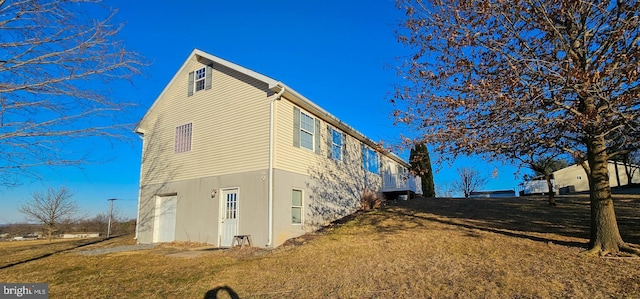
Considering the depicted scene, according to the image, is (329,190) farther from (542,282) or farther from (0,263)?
(0,263)

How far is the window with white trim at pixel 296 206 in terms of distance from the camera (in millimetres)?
12461

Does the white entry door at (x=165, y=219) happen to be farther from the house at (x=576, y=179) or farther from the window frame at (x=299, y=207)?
the house at (x=576, y=179)

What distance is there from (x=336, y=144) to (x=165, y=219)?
8.07 m

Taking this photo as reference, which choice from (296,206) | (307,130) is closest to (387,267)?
(296,206)

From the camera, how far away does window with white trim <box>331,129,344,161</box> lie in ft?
51.8

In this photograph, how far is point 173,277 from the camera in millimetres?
7422

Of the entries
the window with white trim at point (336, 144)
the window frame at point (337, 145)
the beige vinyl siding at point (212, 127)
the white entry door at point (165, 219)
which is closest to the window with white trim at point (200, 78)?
the beige vinyl siding at point (212, 127)

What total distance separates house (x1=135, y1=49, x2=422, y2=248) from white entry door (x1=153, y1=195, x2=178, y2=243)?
0.04m

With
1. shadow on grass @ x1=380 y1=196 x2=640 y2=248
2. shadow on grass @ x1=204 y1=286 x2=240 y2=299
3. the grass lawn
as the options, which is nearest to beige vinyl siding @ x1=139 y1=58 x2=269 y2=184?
the grass lawn

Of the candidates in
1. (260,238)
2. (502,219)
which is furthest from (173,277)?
(502,219)

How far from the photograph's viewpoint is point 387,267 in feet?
24.1

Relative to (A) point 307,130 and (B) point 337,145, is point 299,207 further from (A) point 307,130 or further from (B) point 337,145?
(B) point 337,145

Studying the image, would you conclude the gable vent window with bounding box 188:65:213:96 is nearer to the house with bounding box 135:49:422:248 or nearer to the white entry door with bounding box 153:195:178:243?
the house with bounding box 135:49:422:248

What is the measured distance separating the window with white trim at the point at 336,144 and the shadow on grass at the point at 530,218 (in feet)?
11.6
